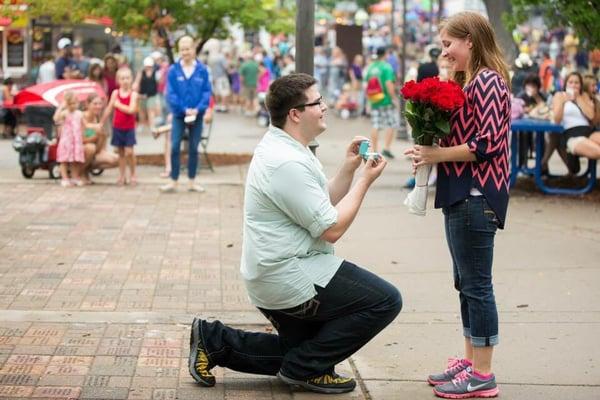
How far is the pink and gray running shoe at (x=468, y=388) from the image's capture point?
5.41 meters

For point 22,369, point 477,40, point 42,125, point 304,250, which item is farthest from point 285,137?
point 42,125

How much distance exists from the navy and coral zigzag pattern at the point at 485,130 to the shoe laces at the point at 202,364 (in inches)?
58.9

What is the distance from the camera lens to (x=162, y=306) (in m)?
7.44

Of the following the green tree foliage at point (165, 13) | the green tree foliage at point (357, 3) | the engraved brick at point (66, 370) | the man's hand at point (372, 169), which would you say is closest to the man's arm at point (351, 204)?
the man's hand at point (372, 169)

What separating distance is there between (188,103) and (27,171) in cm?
268

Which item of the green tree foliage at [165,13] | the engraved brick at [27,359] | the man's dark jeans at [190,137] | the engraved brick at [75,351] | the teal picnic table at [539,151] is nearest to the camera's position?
the engraved brick at [27,359]

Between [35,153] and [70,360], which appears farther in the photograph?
[35,153]

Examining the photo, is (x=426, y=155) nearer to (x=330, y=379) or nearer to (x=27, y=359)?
(x=330, y=379)

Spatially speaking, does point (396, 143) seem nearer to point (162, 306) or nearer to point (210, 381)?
point (162, 306)

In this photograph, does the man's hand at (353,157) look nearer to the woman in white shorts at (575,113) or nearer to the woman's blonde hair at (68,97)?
the woman in white shorts at (575,113)

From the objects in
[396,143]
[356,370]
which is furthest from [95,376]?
[396,143]

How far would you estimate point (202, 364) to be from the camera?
18.2ft

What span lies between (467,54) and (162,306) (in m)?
3.08

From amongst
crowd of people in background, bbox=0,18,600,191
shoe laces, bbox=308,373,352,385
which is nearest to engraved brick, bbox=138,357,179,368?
shoe laces, bbox=308,373,352,385
